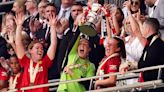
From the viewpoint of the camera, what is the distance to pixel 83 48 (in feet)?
38.5

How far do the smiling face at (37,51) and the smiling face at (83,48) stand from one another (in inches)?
26.0

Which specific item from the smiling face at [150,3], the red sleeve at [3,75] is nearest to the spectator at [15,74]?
the red sleeve at [3,75]

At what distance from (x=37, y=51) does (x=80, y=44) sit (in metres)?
→ 0.73

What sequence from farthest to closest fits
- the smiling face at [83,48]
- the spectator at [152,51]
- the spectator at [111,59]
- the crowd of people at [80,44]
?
the smiling face at [83,48] → the spectator at [111,59] → the crowd of people at [80,44] → the spectator at [152,51]

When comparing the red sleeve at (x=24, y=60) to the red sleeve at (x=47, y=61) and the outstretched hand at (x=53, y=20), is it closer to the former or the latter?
the red sleeve at (x=47, y=61)

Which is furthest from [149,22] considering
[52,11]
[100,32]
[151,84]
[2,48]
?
[2,48]

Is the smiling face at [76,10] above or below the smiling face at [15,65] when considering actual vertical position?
above

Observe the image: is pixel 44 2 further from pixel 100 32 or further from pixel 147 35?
pixel 147 35

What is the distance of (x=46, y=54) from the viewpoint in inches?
484

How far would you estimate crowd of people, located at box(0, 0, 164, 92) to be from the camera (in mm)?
10938

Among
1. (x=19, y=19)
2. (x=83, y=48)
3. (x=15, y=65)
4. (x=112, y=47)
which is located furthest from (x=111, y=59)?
(x=19, y=19)

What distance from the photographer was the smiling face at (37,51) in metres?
12.1

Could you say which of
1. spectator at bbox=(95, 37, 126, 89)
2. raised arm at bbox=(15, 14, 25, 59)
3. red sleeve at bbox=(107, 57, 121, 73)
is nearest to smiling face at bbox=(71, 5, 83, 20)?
raised arm at bbox=(15, 14, 25, 59)

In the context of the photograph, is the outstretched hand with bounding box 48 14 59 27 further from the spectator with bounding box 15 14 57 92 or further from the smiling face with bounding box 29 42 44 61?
the smiling face with bounding box 29 42 44 61
